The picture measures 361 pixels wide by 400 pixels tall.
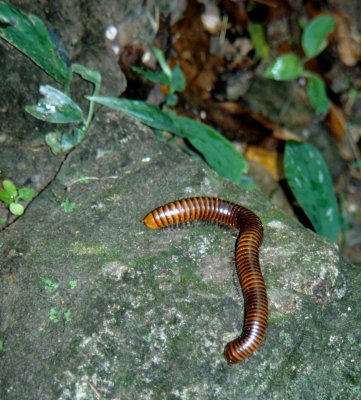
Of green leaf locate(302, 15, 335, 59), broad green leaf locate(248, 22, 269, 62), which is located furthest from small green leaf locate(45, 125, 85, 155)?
green leaf locate(302, 15, 335, 59)

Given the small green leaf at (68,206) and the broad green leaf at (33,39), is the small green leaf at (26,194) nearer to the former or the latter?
the small green leaf at (68,206)

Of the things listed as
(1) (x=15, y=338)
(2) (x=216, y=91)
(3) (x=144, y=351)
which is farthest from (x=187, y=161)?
(2) (x=216, y=91)

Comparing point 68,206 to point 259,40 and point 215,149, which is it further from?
point 259,40

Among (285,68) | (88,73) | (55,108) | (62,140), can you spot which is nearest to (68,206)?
(62,140)

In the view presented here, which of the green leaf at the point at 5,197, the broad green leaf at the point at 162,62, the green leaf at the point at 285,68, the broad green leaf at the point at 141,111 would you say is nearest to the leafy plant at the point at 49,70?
the broad green leaf at the point at 141,111

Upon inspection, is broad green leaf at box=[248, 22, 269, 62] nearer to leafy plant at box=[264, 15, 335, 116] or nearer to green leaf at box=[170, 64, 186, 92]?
leafy plant at box=[264, 15, 335, 116]

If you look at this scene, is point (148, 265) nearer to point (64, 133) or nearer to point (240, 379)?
point (240, 379)
